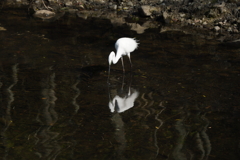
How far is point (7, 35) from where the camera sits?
14.4 m

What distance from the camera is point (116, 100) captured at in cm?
884

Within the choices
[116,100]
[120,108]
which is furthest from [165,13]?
[120,108]

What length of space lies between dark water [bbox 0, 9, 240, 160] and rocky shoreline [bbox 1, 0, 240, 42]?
A: 254 centimetres

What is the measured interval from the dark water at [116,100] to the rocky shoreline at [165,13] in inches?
100

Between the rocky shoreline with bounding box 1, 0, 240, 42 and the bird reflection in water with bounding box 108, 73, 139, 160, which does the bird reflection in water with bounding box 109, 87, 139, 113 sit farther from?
the rocky shoreline with bounding box 1, 0, 240, 42

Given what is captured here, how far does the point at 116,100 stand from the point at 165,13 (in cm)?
1081

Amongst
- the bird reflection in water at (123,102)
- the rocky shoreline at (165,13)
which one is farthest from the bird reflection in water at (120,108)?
the rocky shoreline at (165,13)

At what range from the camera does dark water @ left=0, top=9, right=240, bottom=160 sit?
6500 millimetres

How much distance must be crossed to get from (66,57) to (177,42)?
15.7 feet

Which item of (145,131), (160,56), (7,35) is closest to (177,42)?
(160,56)

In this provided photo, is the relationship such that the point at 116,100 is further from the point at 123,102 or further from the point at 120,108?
the point at 120,108

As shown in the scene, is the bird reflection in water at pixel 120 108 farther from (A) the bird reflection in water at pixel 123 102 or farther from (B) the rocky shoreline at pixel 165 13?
(B) the rocky shoreline at pixel 165 13

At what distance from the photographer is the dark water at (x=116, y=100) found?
650 cm

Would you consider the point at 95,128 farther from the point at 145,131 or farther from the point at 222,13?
the point at 222,13
